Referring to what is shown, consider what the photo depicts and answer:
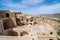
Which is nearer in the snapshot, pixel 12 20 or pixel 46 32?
pixel 46 32

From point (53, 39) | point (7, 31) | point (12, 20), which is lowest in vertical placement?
point (53, 39)

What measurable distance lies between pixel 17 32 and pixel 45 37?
338 cm

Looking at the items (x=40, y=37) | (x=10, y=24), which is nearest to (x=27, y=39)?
(x=40, y=37)

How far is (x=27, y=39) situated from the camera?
1392 centimetres

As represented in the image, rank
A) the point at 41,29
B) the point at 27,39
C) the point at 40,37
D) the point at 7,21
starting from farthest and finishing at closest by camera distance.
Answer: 1. the point at 7,21
2. the point at 41,29
3. the point at 40,37
4. the point at 27,39

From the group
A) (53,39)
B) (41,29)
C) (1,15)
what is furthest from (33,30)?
(1,15)

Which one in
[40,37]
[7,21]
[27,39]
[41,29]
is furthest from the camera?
[7,21]

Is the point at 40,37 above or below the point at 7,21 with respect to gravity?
below

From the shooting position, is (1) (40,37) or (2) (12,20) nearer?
(1) (40,37)

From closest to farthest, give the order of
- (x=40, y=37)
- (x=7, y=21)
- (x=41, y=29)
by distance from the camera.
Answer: (x=40, y=37)
(x=41, y=29)
(x=7, y=21)

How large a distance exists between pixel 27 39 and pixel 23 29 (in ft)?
11.9

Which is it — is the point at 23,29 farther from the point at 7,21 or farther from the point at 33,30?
the point at 7,21

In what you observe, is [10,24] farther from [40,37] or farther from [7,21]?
[40,37]

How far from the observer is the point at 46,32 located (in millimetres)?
17391
